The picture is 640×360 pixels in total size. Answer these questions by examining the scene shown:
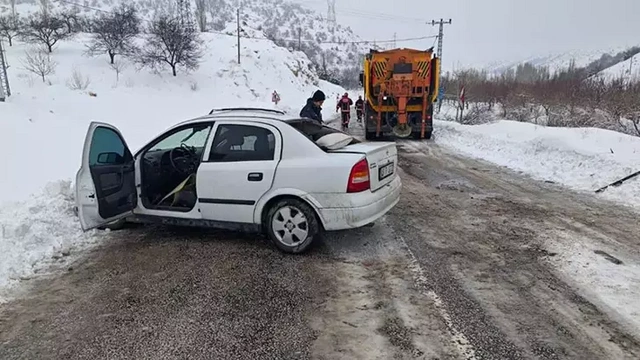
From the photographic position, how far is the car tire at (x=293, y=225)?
15.7 feet

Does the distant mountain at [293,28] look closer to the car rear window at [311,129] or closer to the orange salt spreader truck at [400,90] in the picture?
the orange salt spreader truck at [400,90]

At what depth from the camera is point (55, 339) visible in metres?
3.27

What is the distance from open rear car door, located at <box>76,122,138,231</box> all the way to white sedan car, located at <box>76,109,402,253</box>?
11 millimetres

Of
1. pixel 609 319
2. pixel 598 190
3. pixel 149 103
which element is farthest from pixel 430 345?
pixel 149 103

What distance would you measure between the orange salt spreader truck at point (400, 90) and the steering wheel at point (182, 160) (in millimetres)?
10319

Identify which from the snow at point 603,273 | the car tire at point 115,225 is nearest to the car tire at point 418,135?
the snow at point 603,273

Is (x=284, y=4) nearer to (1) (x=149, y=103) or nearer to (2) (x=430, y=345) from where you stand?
(1) (x=149, y=103)

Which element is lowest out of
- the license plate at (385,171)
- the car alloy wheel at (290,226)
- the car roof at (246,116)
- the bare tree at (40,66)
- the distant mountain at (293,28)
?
the car alloy wheel at (290,226)

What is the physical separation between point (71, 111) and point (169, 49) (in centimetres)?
1433

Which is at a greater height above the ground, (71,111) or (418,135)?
(71,111)

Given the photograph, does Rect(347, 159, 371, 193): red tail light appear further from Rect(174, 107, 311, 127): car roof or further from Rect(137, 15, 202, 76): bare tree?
Rect(137, 15, 202, 76): bare tree

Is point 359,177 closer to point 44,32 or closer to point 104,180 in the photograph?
point 104,180

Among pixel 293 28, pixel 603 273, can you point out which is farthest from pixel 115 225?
pixel 293 28

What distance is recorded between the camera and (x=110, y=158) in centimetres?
512
